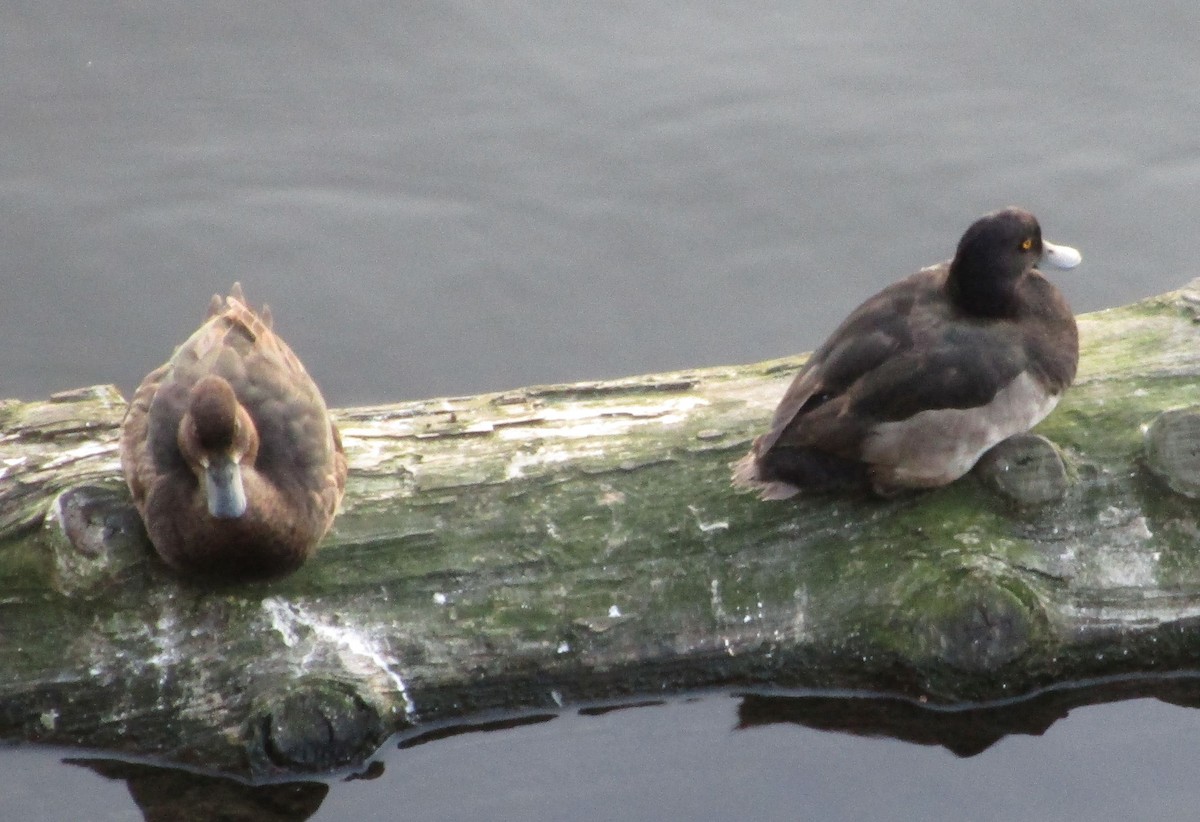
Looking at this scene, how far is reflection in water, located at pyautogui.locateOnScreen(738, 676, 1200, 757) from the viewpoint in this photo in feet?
16.6

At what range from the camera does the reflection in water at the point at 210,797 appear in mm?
4770

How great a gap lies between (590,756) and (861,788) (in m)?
0.85

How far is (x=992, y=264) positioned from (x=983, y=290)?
89 mm

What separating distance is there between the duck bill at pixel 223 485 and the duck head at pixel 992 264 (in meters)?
2.39

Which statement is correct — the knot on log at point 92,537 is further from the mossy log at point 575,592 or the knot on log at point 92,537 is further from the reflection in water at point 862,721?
the reflection in water at point 862,721

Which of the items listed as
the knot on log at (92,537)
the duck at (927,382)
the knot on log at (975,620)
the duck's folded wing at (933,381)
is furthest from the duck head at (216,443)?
the knot on log at (975,620)

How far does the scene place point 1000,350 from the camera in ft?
17.0

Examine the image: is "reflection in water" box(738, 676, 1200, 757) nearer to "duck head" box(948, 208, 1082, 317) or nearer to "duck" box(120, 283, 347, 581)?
"duck head" box(948, 208, 1082, 317)

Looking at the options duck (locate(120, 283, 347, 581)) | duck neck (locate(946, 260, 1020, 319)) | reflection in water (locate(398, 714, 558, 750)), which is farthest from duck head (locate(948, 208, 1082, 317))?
duck (locate(120, 283, 347, 581))

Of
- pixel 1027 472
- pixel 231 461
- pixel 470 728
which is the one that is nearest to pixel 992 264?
pixel 1027 472

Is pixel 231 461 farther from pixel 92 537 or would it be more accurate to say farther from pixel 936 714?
pixel 936 714

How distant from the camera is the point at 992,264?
527 centimetres

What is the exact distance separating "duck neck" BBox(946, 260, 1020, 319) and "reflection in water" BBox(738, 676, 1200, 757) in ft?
4.11

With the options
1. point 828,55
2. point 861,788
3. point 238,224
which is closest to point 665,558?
point 861,788
